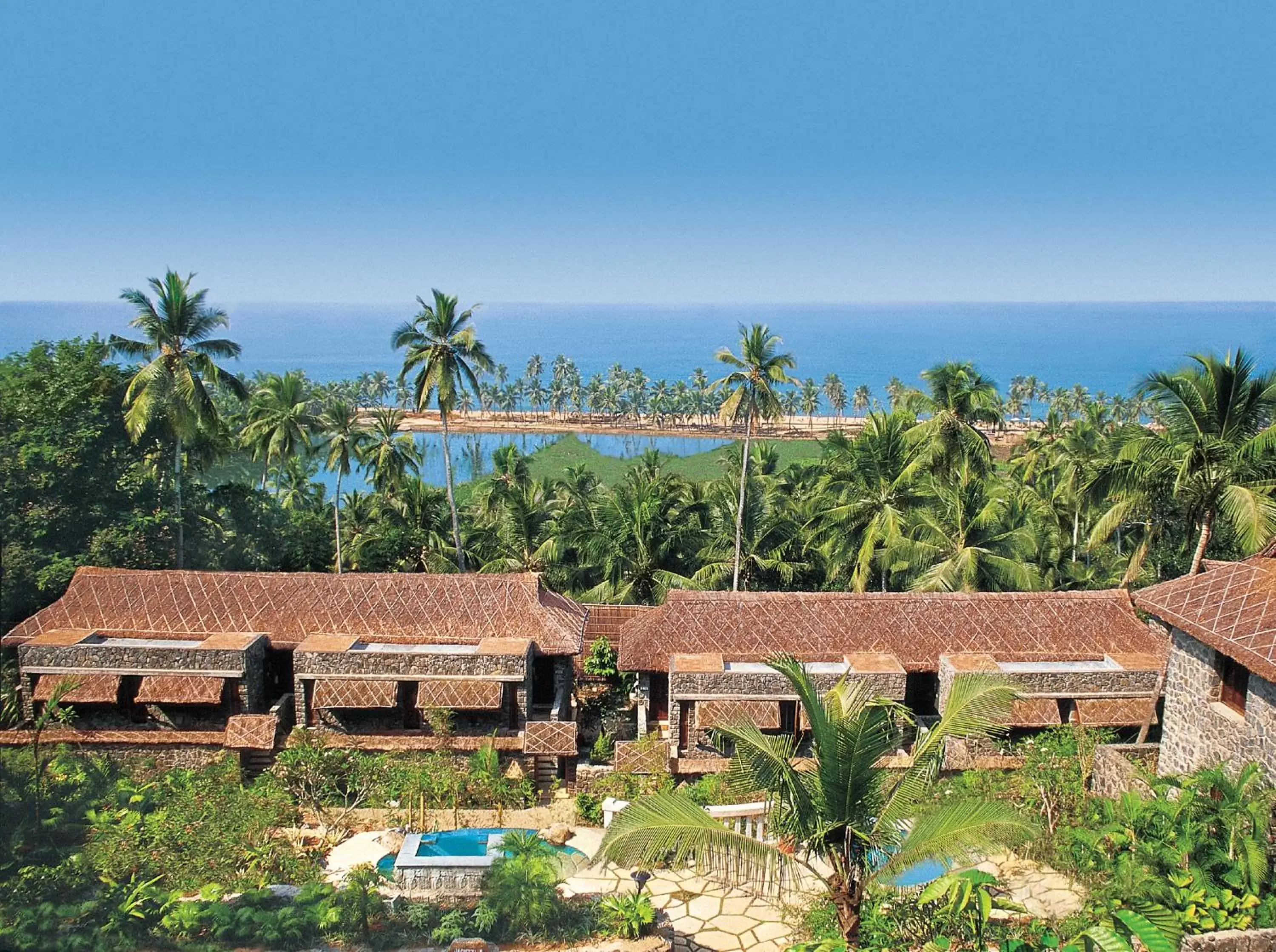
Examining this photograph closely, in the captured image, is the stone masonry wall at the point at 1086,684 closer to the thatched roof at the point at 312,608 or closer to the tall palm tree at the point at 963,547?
the tall palm tree at the point at 963,547

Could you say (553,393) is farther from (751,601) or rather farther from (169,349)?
(751,601)

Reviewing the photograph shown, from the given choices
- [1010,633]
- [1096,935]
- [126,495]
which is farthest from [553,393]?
[1096,935]

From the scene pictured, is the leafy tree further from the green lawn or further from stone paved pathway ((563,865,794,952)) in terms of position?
the green lawn

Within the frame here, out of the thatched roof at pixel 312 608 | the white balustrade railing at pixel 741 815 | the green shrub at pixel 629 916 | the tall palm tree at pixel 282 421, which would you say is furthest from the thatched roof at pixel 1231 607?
the tall palm tree at pixel 282 421

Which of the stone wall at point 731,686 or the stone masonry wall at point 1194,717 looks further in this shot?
the stone wall at point 731,686

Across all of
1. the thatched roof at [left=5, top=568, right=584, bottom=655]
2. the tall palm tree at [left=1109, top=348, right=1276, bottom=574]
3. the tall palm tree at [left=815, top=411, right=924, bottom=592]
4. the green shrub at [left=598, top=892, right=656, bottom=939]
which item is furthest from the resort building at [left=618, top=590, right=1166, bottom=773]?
the tall palm tree at [left=815, top=411, right=924, bottom=592]

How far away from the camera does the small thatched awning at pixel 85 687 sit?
17547 millimetres

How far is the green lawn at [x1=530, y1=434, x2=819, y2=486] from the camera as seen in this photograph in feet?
238

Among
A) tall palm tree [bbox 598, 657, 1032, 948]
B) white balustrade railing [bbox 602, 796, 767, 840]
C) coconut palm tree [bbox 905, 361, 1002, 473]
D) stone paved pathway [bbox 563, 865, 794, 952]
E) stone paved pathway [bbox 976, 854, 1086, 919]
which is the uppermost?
coconut palm tree [bbox 905, 361, 1002, 473]

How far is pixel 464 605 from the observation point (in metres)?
19.1

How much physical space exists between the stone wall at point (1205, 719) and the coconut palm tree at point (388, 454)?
23749 millimetres

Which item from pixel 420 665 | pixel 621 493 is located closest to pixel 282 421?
pixel 621 493

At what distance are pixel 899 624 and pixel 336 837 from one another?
10608mm

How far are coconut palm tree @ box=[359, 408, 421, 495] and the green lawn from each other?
32.7m
